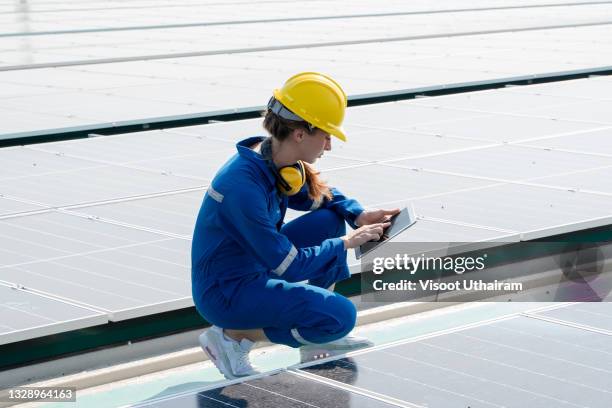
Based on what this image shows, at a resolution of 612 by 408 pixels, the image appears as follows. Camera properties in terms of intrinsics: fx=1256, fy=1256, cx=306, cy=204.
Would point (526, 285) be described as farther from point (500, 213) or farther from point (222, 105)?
point (222, 105)

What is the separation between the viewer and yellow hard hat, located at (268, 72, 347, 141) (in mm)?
5453

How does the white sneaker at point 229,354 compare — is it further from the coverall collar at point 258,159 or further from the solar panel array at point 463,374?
the coverall collar at point 258,159

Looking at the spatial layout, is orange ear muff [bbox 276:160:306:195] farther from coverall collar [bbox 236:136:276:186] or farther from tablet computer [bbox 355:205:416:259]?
tablet computer [bbox 355:205:416:259]

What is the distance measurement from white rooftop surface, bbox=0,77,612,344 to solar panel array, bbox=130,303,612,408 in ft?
3.81

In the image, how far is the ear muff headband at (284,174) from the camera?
5.53 m

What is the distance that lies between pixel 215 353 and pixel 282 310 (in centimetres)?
44

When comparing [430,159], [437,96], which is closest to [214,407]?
[430,159]

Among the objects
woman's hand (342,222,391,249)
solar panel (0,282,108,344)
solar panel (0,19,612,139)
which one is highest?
solar panel (0,19,612,139)

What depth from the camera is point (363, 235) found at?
18.4 ft

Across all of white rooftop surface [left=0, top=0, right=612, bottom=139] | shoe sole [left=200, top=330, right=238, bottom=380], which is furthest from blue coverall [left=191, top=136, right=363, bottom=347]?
white rooftop surface [left=0, top=0, right=612, bottom=139]

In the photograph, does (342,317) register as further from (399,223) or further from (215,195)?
(215,195)

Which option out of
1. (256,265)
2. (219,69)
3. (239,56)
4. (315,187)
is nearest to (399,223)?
(315,187)

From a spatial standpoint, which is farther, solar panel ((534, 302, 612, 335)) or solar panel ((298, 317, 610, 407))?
solar panel ((534, 302, 612, 335))

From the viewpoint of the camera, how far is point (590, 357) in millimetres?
5488
